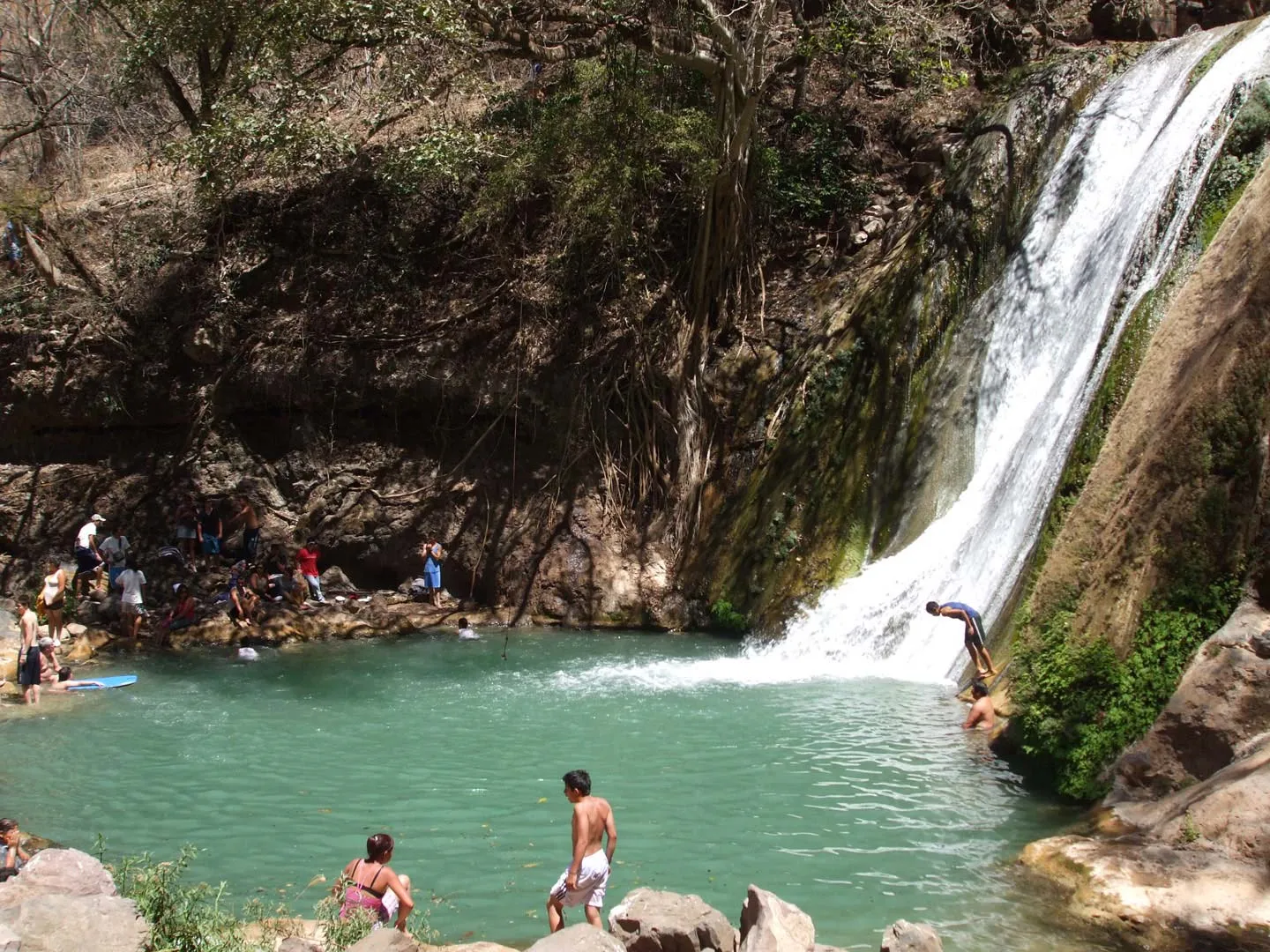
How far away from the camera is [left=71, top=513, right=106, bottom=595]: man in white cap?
61.7ft

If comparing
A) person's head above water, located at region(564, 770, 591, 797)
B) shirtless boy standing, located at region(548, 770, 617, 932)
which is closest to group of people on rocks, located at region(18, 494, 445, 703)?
person's head above water, located at region(564, 770, 591, 797)

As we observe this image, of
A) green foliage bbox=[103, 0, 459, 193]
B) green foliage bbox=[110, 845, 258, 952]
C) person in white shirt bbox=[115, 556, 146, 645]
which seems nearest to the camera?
green foliage bbox=[110, 845, 258, 952]

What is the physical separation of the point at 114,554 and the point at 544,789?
40.9ft

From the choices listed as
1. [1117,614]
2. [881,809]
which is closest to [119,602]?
[881,809]

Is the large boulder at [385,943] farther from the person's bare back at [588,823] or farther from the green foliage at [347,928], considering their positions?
the person's bare back at [588,823]

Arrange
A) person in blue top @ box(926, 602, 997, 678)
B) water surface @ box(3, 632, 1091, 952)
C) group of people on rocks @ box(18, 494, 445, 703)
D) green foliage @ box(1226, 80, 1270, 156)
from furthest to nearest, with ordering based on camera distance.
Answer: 1. group of people on rocks @ box(18, 494, 445, 703)
2. green foliage @ box(1226, 80, 1270, 156)
3. person in blue top @ box(926, 602, 997, 678)
4. water surface @ box(3, 632, 1091, 952)

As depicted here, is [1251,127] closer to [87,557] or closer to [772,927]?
[772,927]

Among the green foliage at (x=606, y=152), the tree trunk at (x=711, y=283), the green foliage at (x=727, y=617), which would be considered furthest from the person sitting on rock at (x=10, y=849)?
the green foliage at (x=606, y=152)

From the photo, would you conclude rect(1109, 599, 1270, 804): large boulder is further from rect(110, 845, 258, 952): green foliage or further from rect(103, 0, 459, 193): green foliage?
rect(103, 0, 459, 193): green foliage

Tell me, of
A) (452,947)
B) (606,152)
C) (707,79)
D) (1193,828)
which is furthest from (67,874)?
(707,79)

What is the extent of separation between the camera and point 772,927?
5.26m

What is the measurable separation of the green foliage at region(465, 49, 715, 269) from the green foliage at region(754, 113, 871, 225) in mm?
1519

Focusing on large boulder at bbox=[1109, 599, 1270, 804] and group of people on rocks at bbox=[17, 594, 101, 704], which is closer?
large boulder at bbox=[1109, 599, 1270, 804]

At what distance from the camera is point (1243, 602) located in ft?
26.6
